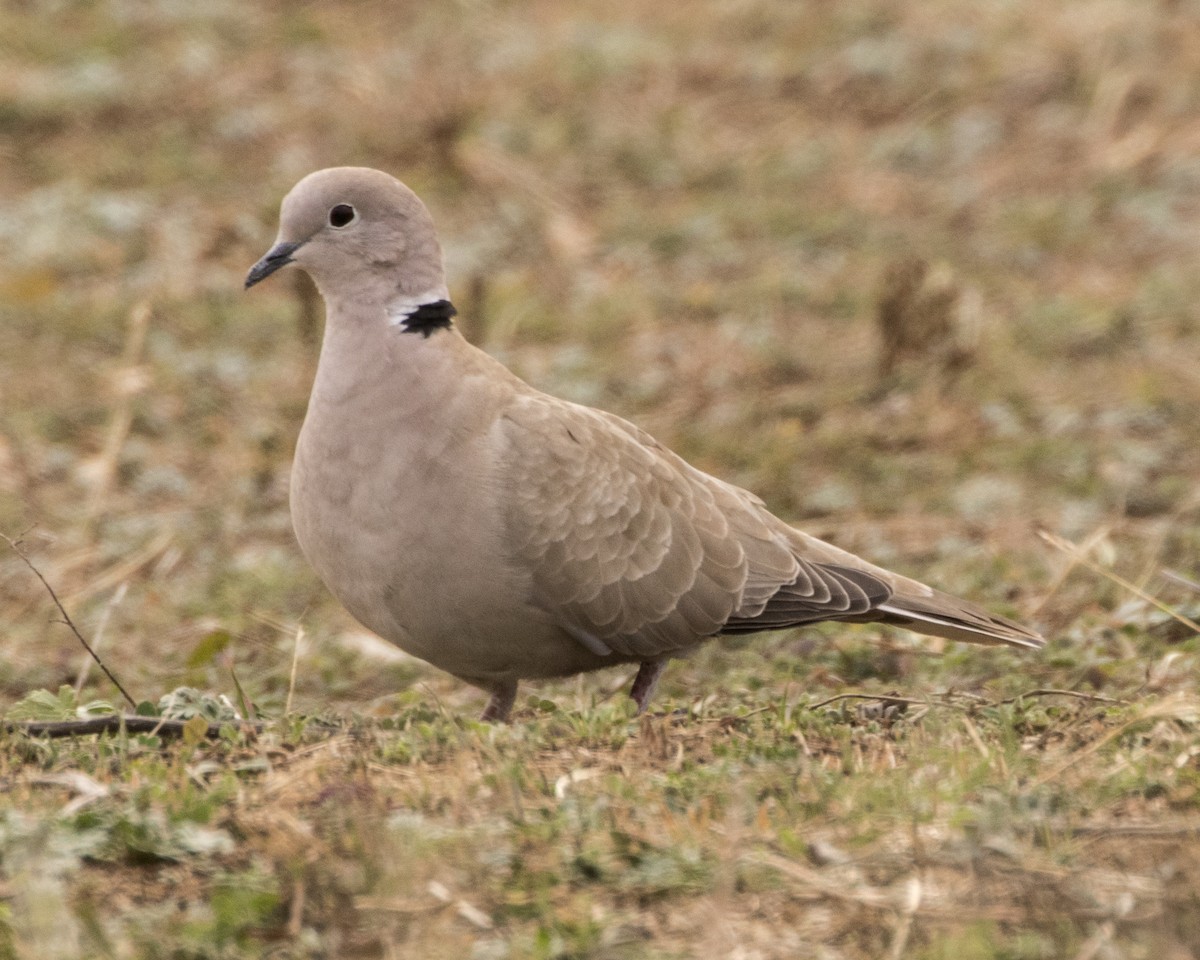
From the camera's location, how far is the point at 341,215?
4.59 meters

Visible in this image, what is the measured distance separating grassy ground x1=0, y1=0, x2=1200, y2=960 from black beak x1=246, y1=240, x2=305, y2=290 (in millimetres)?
849

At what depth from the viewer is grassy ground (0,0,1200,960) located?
122 inches

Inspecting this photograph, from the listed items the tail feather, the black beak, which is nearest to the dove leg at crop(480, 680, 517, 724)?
the tail feather

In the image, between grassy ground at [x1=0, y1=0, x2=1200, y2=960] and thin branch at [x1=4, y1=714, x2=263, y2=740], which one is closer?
grassy ground at [x1=0, y1=0, x2=1200, y2=960]

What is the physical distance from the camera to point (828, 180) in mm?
10086

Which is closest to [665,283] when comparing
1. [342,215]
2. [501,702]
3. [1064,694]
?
[342,215]

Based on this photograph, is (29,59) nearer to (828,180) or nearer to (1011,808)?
(828,180)

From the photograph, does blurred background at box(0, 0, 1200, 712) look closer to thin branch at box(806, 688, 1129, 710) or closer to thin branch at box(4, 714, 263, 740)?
thin branch at box(806, 688, 1129, 710)

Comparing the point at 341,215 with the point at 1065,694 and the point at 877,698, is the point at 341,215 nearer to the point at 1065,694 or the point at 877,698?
the point at 877,698

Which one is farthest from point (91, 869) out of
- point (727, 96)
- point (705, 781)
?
point (727, 96)

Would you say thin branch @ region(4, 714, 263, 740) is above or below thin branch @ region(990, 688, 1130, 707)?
above

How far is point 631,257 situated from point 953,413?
2.40 meters

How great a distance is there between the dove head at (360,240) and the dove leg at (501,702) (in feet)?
3.26

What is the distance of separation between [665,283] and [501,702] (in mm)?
4689
